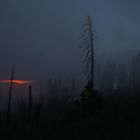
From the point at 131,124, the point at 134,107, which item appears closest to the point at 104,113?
the point at 134,107

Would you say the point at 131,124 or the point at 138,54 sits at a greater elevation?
the point at 138,54

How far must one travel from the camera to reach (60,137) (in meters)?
27.0

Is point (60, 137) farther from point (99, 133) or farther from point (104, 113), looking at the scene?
point (104, 113)

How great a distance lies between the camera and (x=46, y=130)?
28922 millimetres

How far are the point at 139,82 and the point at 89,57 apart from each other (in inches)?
2700

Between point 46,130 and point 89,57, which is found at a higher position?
point 89,57

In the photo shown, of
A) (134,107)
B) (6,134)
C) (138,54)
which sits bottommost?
(6,134)

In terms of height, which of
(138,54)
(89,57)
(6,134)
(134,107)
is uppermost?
(138,54)

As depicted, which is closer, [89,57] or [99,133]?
→ [99,133]

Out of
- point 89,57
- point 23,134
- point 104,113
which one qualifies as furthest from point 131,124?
point 89,57

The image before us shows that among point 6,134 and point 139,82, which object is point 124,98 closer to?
point 6,134

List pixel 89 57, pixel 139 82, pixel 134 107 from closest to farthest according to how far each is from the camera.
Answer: pixel 134 107
pixel 89 57
pixel 139 82

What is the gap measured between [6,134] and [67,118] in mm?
6649

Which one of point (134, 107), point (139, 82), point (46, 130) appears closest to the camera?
point (46, 130)
